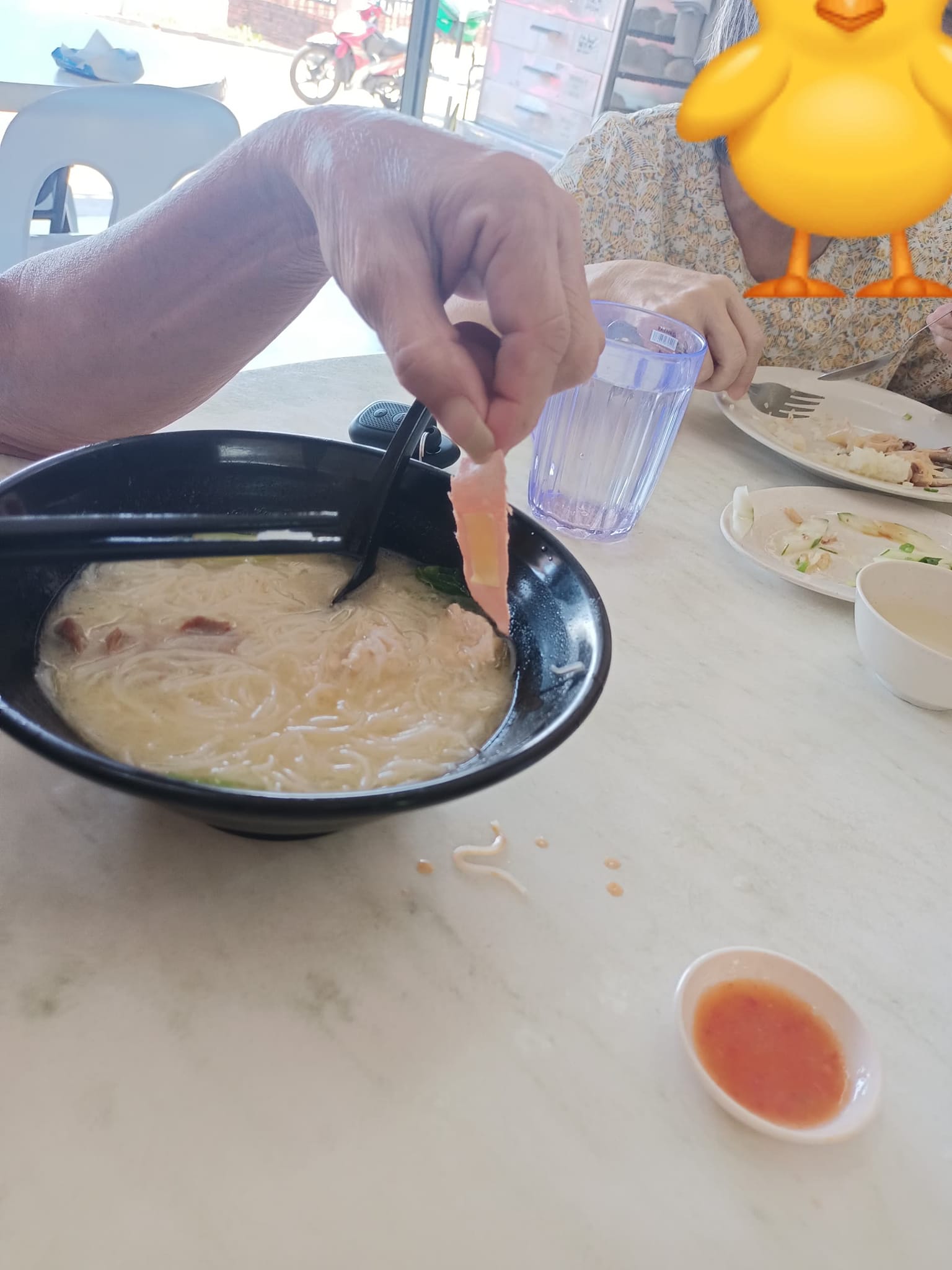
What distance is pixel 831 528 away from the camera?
1.49m

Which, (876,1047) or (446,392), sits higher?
(446,392)

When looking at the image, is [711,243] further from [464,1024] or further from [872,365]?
[464,1024]

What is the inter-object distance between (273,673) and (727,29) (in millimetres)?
1983

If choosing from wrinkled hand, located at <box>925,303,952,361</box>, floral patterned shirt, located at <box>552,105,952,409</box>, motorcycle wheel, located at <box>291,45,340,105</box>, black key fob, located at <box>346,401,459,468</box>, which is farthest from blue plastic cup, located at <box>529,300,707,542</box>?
motorcycle wheel, located at <box>291,45,340,105</box>

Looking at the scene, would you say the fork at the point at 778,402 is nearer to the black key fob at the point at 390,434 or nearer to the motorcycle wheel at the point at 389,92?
the black key fob at the point at 390,434

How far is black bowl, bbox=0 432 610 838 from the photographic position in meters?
0.57

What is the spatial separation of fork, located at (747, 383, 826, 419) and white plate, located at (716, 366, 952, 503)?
0.02 meters

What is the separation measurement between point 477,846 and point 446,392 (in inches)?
15.9

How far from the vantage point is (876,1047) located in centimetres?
68

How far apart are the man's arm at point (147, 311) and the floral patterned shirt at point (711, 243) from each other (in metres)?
1.34

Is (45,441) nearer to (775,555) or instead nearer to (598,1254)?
(775,555)

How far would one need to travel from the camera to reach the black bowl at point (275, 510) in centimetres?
57

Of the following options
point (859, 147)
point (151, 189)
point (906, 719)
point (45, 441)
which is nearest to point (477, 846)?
point (906, 719)

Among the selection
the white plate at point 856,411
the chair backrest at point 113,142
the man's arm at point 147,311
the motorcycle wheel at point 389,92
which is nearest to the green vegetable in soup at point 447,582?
the man's arm at point 147,311
